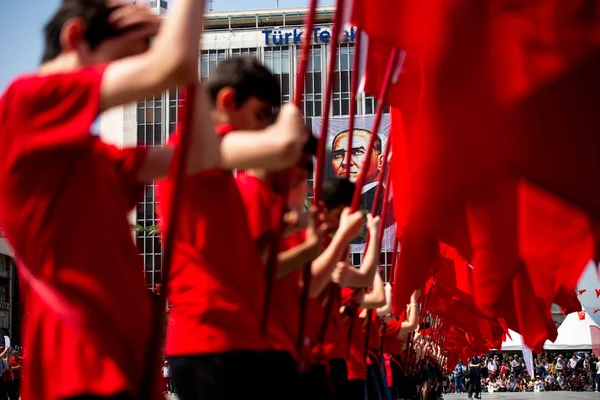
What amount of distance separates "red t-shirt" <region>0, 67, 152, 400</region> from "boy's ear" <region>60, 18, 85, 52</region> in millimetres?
162

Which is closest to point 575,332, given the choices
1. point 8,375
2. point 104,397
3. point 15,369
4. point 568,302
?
point 15,369

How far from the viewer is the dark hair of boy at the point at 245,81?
3137mm

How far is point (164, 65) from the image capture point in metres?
2.04

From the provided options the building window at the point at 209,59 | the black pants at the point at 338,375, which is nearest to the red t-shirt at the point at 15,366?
the black pants at the point at 338,375

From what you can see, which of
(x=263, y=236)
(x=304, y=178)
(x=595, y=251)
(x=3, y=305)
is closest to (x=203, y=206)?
(x=263, y=236)

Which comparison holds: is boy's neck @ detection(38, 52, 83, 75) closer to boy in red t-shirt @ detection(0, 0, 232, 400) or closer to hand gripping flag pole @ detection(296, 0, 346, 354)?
boy in red t-shirt @ detection(0, 0, 232, 400)

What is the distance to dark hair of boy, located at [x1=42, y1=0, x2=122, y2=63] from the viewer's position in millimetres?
2352

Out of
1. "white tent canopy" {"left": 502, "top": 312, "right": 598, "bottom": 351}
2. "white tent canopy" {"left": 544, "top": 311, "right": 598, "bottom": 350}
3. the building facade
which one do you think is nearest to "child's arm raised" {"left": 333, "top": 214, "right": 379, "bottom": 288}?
"white tent canopy" {"left": 502, "top": 312, "right": 598, "bottom": 351}

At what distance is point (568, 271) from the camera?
5.42 m

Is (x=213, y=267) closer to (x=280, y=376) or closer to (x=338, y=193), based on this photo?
(x=280, y=376)

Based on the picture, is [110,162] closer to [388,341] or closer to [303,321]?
[303,321]

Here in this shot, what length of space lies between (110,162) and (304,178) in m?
1.24

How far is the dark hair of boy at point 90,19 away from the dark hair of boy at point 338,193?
113 inches

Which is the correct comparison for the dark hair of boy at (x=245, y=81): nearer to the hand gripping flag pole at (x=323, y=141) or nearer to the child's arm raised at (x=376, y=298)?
the hand gripping flag pole at (x=323, y=141)
